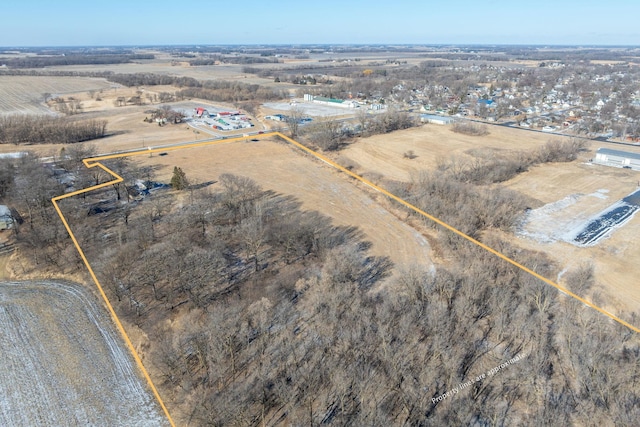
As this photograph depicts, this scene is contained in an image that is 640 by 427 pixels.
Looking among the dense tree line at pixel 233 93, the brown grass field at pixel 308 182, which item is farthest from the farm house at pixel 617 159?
the dense tree line at pixel 233 93

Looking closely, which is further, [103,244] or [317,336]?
[103,244]

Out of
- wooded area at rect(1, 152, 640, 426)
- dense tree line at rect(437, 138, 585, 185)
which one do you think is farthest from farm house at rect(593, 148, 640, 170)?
wooded area at rect(1, 152, 640, 426)

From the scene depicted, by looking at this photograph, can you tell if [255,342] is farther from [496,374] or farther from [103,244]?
[103,244]

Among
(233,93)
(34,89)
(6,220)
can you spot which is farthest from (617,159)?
(34,89)

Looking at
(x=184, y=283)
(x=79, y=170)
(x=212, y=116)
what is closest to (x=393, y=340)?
(x=184, y=283)
